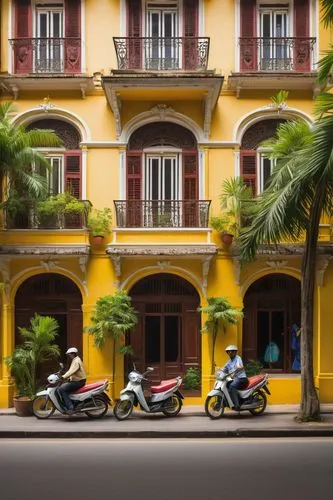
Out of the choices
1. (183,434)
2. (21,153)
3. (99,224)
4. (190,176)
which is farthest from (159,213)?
(183,434)

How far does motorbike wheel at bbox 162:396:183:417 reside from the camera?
12.8m

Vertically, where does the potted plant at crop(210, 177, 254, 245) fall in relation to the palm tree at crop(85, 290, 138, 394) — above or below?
above

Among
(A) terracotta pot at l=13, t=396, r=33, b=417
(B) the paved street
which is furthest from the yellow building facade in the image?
(B) the paved street

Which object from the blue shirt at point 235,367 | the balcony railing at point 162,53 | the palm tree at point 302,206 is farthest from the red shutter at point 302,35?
the blue shirt at point 235,367

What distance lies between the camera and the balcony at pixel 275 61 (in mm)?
14492

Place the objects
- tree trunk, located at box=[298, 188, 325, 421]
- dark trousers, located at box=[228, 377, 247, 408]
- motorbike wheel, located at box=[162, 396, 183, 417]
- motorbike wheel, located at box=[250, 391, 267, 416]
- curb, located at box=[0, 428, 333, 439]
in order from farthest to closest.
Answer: motorbike wheel, located at box=[250, 391, 267, 416] → motorbike wheel, located at box=[162, 396, 183, 417] → dark trousers, located at box=[228, 377, 247, 408] → tree trunk, located at box=[298, 188, 325, 421] → curb, located at box=[0, 428, 333, 439]

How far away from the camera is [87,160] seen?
14773mm

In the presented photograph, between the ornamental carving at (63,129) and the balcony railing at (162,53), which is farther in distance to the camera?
the ornamental carving at (63,129)

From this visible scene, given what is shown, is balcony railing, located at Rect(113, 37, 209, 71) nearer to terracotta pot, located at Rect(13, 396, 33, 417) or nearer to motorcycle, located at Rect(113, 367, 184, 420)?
motorcycle, located at Rect(113, 367, 184, 420)

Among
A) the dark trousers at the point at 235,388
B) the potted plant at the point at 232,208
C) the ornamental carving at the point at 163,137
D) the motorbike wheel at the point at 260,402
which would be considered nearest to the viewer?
the dark trousers at the point at 235,388

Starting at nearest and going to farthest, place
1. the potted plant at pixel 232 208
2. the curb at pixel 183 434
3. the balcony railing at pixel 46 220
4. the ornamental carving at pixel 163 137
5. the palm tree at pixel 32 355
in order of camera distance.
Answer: the curb at pixel 183 434
the palm tree at pixel 32 355
the potted plant at pixel 232 208
the balcony railing at pixel 46 220
the ornamental carving at pixel 163 137

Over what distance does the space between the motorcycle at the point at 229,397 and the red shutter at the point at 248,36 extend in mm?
7815

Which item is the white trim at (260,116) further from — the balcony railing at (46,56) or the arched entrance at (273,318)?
the balcony railing at (46,56)

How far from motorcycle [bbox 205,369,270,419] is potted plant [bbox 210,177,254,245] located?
3578 millimetres
